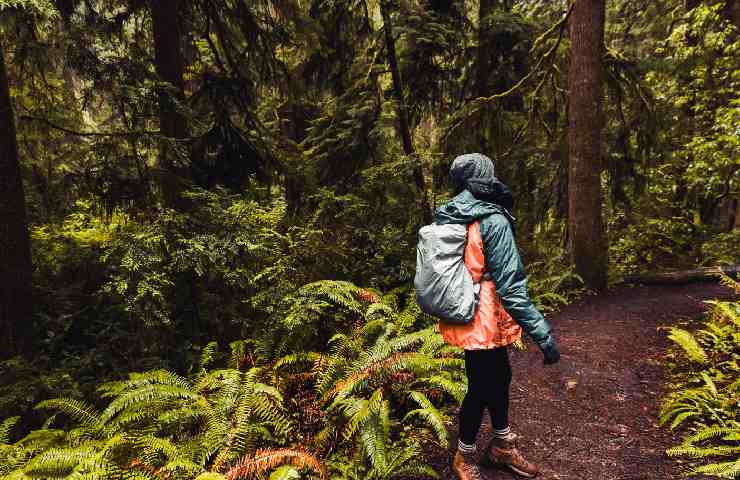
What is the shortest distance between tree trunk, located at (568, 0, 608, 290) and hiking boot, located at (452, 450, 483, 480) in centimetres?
555

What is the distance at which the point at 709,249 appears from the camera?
10156 millimetres

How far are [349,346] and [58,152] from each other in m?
7.89

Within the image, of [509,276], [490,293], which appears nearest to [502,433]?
[490,293]

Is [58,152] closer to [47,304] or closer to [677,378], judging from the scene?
[47,304]

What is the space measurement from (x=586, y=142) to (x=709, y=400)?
15.8ft

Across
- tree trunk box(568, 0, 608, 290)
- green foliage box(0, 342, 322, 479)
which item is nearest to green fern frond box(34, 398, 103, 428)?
green foliage box(0, 342, 322, 479)

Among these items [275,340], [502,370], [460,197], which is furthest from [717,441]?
[275,340]

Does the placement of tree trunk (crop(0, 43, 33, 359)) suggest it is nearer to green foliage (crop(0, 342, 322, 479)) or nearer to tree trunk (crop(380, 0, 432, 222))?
green foliage (crop(0, 342, 322, 479))

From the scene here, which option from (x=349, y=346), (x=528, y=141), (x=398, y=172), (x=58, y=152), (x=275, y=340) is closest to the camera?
(x=349, y=346)

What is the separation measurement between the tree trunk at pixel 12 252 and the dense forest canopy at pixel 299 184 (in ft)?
0.08

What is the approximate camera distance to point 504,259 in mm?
2830

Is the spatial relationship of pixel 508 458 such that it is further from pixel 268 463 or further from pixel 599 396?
pixel 268 463

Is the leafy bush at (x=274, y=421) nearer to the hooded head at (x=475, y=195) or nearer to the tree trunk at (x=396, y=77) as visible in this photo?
the hooded head at (x=475, y=195)

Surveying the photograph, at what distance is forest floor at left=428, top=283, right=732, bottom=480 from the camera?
3.53 m
